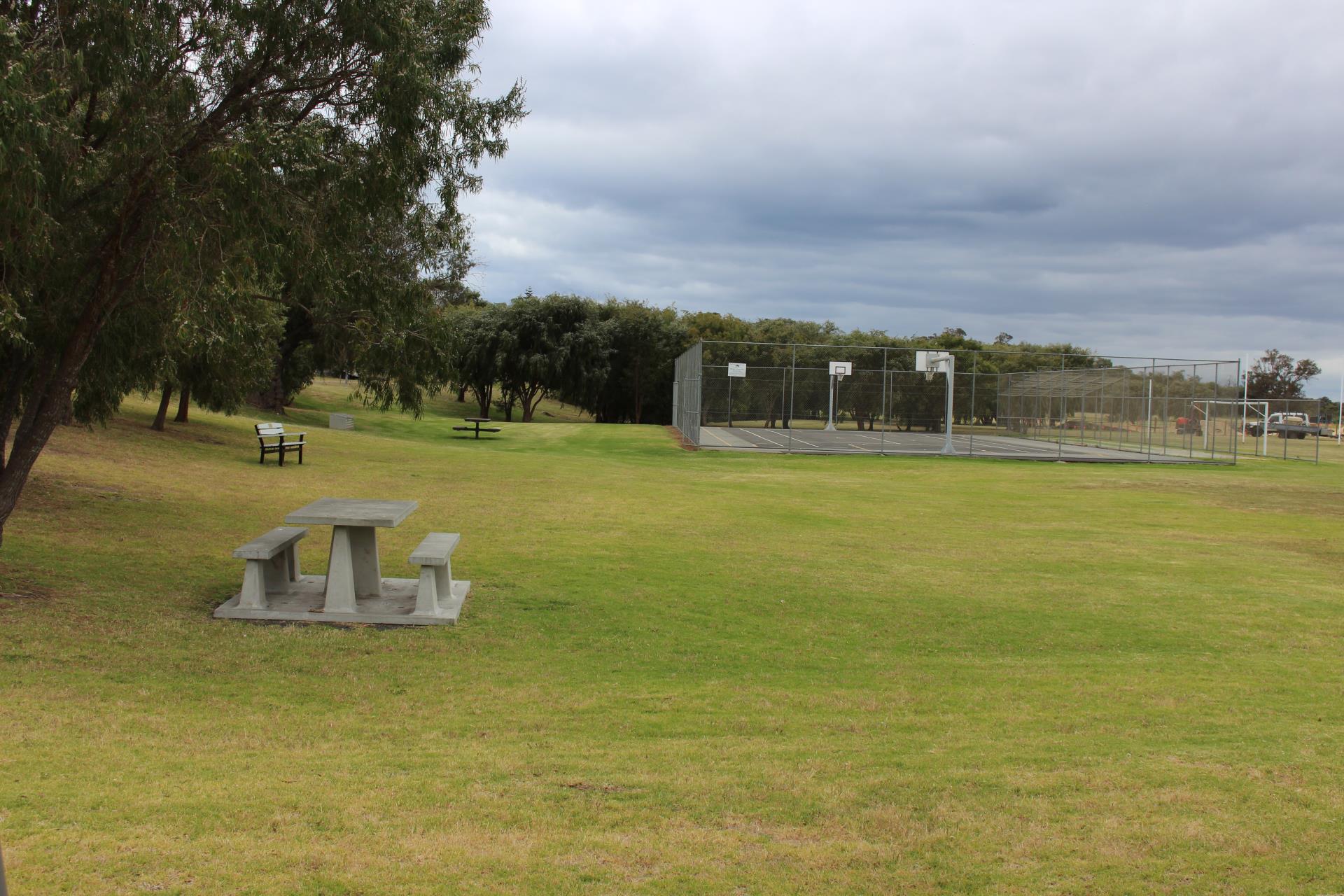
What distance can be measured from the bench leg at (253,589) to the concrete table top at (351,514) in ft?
1.58

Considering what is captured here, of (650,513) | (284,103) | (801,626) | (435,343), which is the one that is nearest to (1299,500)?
(650,513)

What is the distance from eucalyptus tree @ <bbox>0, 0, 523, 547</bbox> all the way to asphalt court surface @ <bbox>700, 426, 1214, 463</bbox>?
23096 mm

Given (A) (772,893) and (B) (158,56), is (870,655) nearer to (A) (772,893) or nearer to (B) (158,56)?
(A) (772,893)

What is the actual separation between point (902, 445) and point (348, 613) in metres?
29.6

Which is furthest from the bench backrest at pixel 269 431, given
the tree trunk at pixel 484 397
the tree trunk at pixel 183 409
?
the tree trunk at pixel 484 397

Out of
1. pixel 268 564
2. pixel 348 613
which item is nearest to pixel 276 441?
pixel 268 564

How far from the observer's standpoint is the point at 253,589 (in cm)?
839

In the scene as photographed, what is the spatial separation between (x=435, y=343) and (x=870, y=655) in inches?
202

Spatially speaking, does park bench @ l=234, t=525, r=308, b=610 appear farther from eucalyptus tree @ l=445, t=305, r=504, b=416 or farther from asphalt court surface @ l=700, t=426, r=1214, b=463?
eucalyptus tree @ l=445, t=305, r=504, b=416

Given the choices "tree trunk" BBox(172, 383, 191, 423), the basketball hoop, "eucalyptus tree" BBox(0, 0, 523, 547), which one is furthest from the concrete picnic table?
the basketball hoop

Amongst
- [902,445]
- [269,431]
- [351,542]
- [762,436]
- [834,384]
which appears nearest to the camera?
[351,542]

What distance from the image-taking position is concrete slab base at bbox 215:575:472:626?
8.27 metres

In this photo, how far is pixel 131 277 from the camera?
8.49 metres

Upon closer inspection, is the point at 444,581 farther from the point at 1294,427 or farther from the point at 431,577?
the point at 1294,427
